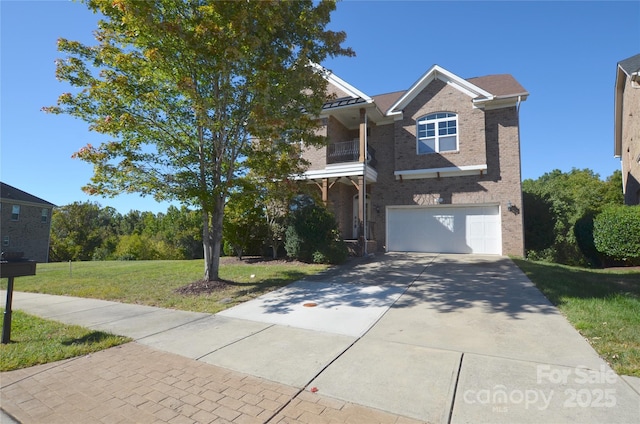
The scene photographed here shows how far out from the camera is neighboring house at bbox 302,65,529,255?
14.9 m

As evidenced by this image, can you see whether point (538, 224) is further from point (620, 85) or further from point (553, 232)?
point (620, 85)

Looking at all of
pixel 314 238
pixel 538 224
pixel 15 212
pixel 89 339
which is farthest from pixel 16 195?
pixel 538 224

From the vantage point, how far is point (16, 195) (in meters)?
29.5

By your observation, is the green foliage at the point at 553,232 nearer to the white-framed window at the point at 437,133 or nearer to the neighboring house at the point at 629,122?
the neighboring house at the point at 629,122

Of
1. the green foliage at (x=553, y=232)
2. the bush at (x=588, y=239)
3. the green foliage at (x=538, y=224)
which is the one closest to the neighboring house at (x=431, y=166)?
the green foliage at (x=538, y=224)

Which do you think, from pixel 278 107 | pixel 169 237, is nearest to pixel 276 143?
pixel 278 107

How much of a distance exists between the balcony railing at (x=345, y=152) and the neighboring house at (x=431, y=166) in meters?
0.05

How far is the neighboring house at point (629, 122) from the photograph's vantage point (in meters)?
14.4

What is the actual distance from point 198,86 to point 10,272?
5772 millimetres

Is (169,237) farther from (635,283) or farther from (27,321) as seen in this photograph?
(635,283)

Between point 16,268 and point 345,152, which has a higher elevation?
point 345,152

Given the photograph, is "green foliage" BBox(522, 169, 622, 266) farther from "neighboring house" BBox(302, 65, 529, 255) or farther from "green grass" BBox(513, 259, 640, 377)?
"green grass" BBox(513, 259, 640, 377)

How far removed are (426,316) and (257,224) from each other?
31.7 feet

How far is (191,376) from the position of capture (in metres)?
3.67
